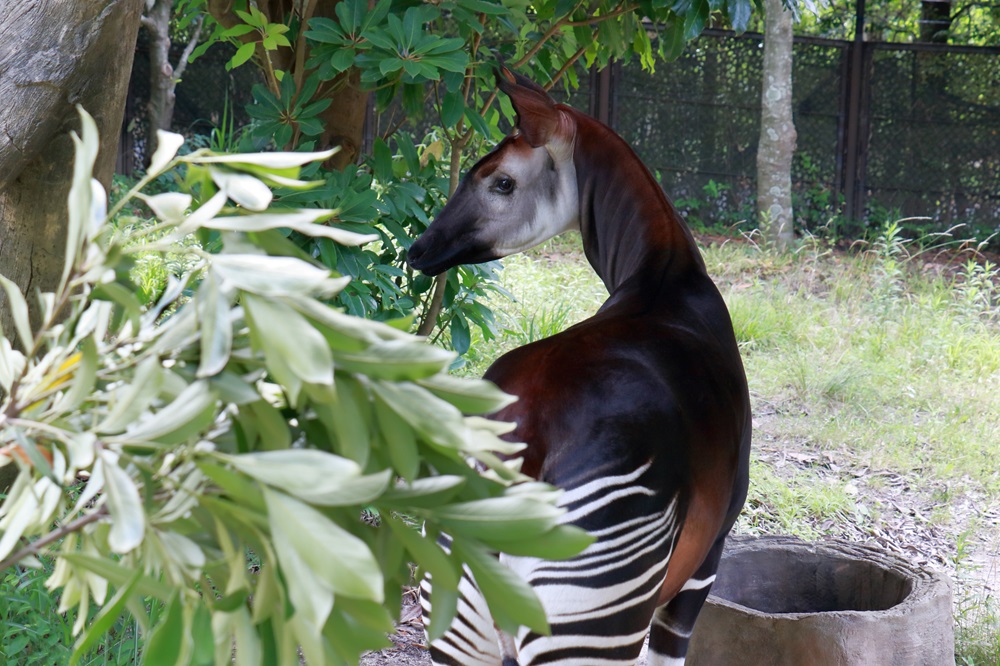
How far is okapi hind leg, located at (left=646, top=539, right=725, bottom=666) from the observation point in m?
2.24

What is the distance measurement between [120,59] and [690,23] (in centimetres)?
151

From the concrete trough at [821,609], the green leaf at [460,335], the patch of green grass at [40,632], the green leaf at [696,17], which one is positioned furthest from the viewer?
the green leaf at [460,335]

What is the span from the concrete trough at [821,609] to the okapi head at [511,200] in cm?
113

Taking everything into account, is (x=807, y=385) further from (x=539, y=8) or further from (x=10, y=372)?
(x=10, y=372)

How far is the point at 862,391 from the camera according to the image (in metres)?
4.98

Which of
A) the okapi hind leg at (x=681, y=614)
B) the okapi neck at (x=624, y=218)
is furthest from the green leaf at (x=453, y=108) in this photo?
the okapi hind leg at (x=681, y=614)

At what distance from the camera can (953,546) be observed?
390 cm

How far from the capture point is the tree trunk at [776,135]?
7918 millimetres

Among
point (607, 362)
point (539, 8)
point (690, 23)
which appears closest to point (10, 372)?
point (607, 362)

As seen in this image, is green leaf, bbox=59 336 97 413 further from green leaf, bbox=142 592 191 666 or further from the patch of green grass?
the patch of green grass

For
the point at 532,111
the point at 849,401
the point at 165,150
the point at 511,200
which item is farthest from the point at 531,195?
the point at 849,401

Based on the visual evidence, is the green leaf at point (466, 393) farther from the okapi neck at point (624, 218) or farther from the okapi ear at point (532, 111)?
the okapi ear at point (532, 111)

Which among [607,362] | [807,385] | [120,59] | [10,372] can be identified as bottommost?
[807,385]

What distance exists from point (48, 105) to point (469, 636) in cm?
165
